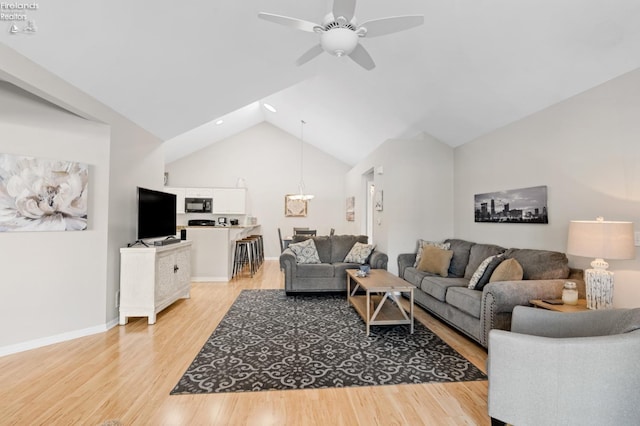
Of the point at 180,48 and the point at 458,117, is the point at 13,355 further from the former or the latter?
the point at 458,117

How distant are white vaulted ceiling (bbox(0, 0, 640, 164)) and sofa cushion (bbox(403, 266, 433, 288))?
2201 mm

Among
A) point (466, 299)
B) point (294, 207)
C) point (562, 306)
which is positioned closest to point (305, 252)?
point (466, 299)

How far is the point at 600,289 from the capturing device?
227 centimetres

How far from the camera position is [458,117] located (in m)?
4.18

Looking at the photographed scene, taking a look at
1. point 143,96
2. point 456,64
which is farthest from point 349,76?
point 143,96

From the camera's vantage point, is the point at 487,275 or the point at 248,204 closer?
the point at 487,275

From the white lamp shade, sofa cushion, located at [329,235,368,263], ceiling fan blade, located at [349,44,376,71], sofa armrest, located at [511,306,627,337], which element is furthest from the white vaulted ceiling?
sofa cushion, located at [329,235,368,263]

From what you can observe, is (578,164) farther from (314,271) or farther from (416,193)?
(314,271)

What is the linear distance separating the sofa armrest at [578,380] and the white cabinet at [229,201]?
7.41m

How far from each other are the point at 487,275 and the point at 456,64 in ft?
7.49

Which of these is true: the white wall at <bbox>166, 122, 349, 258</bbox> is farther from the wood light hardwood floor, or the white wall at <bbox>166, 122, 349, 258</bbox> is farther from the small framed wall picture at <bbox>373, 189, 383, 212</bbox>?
the wood light hardwood floor

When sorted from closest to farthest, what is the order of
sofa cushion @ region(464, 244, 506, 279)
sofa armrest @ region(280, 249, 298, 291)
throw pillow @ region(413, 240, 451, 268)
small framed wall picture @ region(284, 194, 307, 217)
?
sofa cushion @ region(464, 244, 506, 279) → throw pillow @ region(413, 240, 451, 268) → sofa armrest @ region(280, 249, 298, 291) → small framed wall picture @ region(284, 194, 307, 217)

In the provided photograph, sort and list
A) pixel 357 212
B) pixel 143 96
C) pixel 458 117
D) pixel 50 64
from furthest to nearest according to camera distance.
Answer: pixel 357 212
pixel 458 117
pixel 143 96
pixel 50 64

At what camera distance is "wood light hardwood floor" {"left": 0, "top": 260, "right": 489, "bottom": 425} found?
6.11ft
